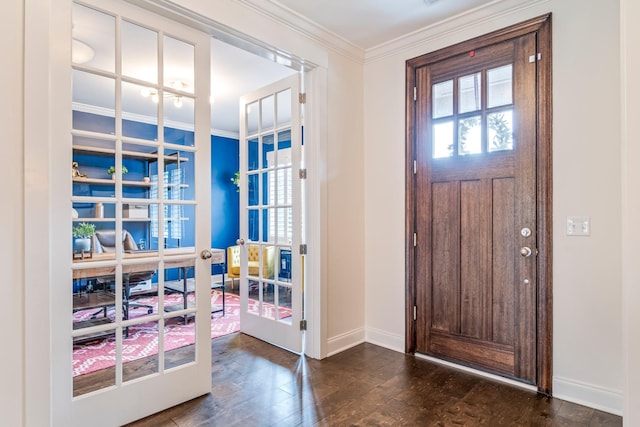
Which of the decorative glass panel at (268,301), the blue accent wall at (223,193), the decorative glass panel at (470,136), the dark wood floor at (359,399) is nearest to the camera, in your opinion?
the dark wood floor at (359,399)

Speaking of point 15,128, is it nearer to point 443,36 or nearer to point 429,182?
point 429,182

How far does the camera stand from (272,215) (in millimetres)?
3217

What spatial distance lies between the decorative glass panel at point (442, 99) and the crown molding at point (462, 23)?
0.39m

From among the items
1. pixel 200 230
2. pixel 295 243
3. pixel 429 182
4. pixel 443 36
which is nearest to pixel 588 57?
pixel 443 36

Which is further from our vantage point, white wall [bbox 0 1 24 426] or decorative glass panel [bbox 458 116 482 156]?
decorative glass panel [bbox 458 116 482 156]

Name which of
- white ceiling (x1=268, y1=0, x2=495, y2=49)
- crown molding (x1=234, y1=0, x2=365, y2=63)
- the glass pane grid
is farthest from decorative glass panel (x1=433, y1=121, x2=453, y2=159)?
crown molding (x1=234, y1=0, x2=365, y2=63)

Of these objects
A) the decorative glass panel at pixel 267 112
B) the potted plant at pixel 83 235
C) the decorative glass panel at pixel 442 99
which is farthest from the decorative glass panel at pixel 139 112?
the decorative glass panel at pixel 442 99

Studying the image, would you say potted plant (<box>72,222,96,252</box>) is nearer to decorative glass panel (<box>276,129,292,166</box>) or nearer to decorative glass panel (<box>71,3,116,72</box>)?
decorative glass panel (<box>71,3,116,72</box>)

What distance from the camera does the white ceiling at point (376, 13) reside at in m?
2.50

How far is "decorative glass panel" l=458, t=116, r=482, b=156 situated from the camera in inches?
104

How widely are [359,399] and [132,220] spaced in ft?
5.96

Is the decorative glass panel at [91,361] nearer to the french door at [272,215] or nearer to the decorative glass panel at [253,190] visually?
the french door at [272,215]

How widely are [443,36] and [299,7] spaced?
1.20 meters

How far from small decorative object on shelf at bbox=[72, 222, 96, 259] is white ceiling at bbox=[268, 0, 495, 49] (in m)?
1.93
